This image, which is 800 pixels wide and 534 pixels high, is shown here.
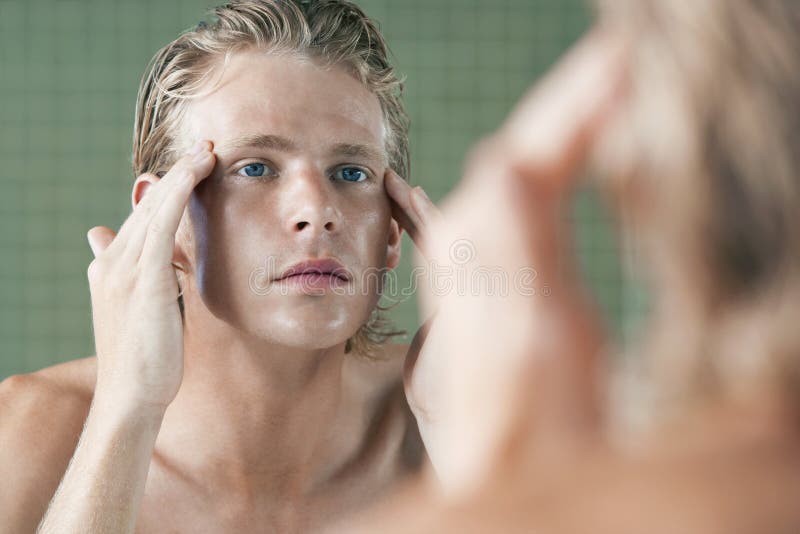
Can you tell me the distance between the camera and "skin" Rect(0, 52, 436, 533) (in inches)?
42.6

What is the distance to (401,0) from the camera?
280 cm

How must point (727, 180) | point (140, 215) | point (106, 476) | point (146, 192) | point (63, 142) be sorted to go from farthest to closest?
point (63, 142) → point (146, 192) → point (140, 215) → point (106, 476) → point (727, 180)

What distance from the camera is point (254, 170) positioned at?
3.70ft

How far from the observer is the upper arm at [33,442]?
1.13m

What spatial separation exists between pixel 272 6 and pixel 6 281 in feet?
5.80

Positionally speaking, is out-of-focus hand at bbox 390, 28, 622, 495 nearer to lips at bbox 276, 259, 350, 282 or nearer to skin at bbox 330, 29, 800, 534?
skin at bbox 330, 29, 800, 534

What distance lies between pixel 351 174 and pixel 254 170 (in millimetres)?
115

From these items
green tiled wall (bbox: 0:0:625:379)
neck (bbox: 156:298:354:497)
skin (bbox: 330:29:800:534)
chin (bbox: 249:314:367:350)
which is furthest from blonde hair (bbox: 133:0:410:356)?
green tiled wall (bbox: 0:0:625:379)

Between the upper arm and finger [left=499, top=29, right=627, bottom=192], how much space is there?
0.91 m

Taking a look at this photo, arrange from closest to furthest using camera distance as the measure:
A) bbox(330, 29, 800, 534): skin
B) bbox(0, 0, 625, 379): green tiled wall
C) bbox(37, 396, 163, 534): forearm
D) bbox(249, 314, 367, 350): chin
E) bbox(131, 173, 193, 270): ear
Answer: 1. bbox(330, 29, 800, 534): skin
2. bbox(37, 396, 163, 534): forearm
3. bbox(249, 314, 367, 350): chin
4. bbox(131, 173, 193, 270): ear
5. bbox(0, 0, 625, 379): green tiled wall

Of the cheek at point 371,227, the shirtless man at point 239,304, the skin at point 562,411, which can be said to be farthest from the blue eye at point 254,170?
the skin at point 562,411

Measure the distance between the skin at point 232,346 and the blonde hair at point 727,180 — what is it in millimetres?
730

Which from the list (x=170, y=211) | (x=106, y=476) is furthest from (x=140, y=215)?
(x=106, y=476)

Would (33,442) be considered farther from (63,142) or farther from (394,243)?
(63,142)
